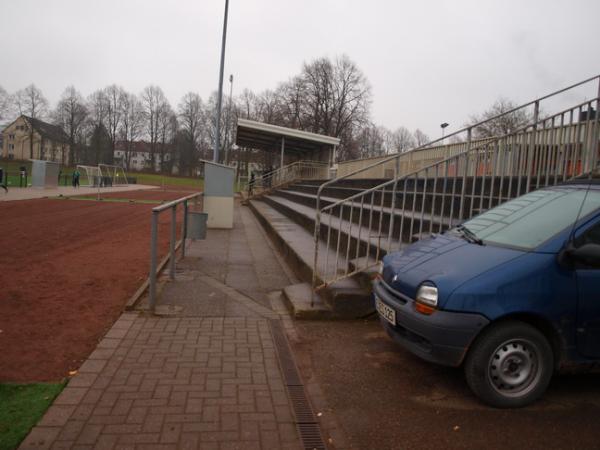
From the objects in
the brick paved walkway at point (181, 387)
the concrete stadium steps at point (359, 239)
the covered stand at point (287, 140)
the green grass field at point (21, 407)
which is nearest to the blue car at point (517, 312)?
the brick paved walkway at point (181, 387)

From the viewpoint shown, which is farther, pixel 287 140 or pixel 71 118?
pixel 71 118

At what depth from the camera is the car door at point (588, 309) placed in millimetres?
3508

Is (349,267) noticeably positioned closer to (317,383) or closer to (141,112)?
(317,383)

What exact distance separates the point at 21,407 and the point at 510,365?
3490 millimetres

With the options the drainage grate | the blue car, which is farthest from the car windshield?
the drainage grate

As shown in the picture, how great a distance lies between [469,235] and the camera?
4344 millimetres

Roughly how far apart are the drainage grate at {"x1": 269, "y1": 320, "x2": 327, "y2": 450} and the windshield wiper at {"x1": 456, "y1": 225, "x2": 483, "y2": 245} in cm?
191

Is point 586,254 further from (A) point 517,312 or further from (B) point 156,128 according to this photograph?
(B) point 156,128

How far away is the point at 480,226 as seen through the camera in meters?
4.47

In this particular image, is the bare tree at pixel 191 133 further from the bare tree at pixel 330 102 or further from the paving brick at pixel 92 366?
the paving brick at pixel 92 366

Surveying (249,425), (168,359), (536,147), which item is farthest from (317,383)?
(536,147)

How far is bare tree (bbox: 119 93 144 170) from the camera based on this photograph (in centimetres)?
8725

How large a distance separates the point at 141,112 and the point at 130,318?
89.7 m

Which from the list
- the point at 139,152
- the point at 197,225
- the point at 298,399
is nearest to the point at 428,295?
the point at 298,399
